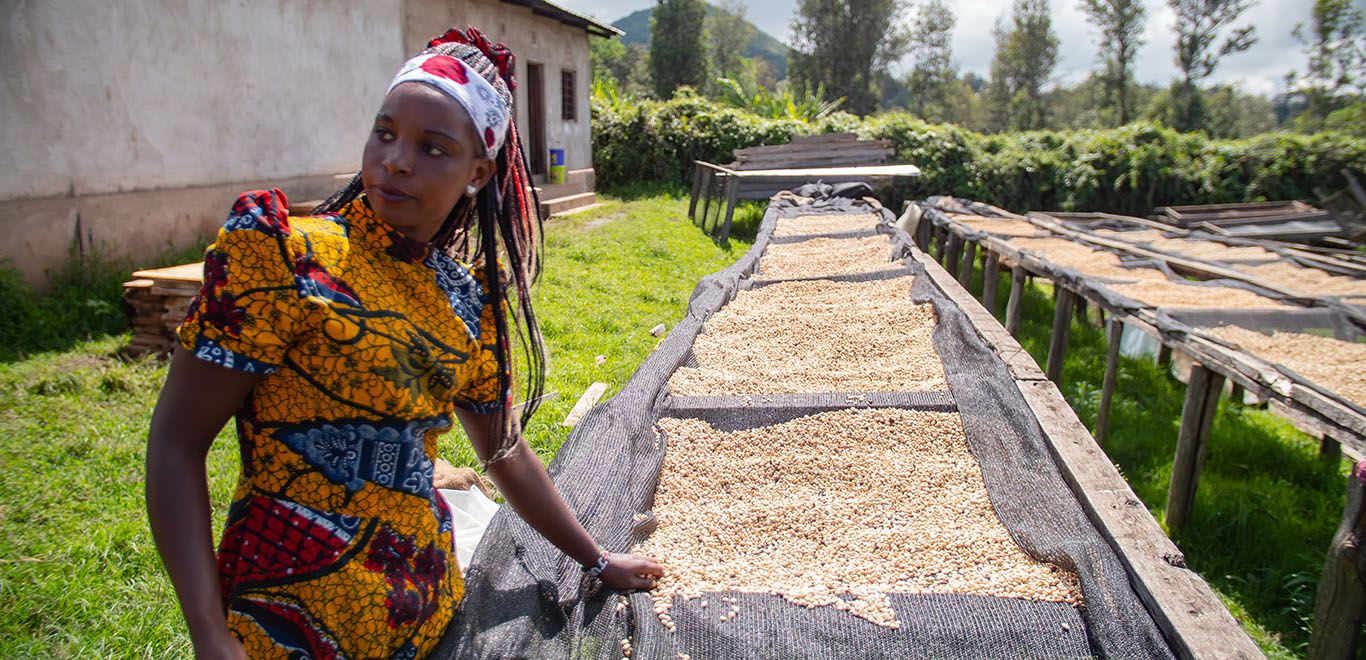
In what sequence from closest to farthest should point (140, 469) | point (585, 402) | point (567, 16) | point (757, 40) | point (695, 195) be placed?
1. point (140, 469)
2. point (585, 402)
3. point (567, 16)
4. point (695, 195)
5. point (757, 40)

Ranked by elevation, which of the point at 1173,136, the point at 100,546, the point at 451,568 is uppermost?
the point at 1173,136

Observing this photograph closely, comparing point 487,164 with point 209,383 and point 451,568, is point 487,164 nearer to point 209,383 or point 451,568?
point 209,383

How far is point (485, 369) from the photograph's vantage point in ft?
4.46

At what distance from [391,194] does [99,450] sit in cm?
311

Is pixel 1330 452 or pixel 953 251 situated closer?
pixel 1330 452

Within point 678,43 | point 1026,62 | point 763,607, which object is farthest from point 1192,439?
point 1026,62

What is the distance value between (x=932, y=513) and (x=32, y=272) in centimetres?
578

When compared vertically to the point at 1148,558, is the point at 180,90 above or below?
above

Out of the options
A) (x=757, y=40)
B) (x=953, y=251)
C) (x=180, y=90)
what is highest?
(x=757, y=40)

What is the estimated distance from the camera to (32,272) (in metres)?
5.28

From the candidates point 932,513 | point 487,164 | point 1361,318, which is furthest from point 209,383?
point 1361,318

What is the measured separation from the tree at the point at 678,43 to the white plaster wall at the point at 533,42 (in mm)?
17426

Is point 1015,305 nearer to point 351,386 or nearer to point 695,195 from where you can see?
point 351,386

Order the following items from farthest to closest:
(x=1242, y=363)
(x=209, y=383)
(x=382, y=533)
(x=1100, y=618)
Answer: (x=1242, y=363) < (x=1100, y=618) < (x=382, y=533) < (x=209, y=383)
